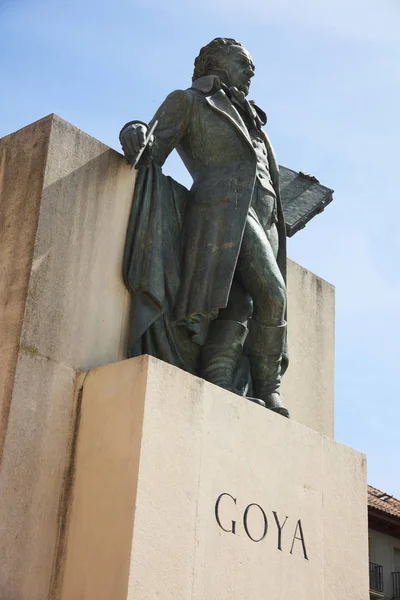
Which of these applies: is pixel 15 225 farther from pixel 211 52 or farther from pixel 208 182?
pixel 211 52

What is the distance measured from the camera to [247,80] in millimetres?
A: 8508

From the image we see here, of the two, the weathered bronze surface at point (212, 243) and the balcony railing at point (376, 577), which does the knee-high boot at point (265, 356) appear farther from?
the balcony railing at point (376, 577)

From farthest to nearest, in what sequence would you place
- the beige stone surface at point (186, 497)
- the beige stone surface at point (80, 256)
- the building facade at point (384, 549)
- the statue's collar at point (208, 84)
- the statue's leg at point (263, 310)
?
the building facade at point (384, 549) → the statue's collar at point (208, 84) → the statue's leg at point (263, 310) → the beige stone surface at point (80, 256) → the beige stone surface at point (186, 497)

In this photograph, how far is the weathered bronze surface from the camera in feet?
24.8

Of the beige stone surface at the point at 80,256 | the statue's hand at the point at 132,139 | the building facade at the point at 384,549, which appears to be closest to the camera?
the beige stone surface at the point at 80,256

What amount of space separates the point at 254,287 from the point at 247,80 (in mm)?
1655

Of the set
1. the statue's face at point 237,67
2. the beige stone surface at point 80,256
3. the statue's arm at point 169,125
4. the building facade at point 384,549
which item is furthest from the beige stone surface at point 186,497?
the building facade at point 384,549

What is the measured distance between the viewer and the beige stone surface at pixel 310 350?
29.3 feet

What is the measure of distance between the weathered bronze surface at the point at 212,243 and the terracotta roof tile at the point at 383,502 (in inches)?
778

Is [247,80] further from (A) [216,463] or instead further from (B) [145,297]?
(A) [216,463]

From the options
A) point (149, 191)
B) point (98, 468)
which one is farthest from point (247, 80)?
point (98, 468)

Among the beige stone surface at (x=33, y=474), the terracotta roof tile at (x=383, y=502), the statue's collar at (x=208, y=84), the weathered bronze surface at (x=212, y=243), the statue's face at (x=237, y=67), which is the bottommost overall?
the beige stone surface at (x=33, y=474)

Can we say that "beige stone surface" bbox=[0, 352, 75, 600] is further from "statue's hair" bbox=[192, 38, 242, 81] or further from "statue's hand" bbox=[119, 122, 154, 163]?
"statue's hair" bbox=[192, 38, 242, 81]

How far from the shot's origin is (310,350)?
9.26m
